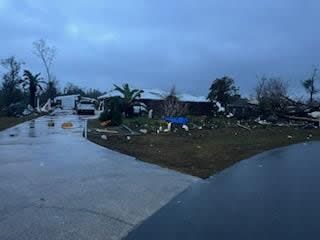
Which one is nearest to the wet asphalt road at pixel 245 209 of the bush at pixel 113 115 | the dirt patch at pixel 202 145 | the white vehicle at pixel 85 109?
the dirt patch at pixel 202 145

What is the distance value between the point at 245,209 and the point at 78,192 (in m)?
→ 3.23

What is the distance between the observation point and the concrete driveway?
6656mm

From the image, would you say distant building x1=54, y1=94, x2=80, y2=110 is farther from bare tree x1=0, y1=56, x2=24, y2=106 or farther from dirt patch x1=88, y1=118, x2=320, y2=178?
dirt patch x1=88, y1=118, x2=320, y2=178

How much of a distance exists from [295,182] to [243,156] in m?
5.82

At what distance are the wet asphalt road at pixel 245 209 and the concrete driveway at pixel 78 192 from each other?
43 cm

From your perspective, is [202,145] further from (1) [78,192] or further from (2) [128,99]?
(2) [128,99]

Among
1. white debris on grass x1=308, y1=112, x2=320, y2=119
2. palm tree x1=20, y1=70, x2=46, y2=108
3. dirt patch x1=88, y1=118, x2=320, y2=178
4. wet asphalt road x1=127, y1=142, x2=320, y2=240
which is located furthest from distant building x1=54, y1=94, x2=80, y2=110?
wet asphalt road x1=127, y1=142, x2=320, y2=240

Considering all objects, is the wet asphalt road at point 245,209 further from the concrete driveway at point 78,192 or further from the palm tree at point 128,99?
the palm tree at point 128,99

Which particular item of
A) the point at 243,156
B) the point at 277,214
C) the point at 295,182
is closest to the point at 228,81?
the point at 243,156

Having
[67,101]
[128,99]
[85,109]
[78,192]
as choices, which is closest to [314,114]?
[128,99]

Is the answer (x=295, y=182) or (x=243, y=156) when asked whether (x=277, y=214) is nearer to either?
(x=295, y=182)

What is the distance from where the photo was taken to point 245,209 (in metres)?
7.85

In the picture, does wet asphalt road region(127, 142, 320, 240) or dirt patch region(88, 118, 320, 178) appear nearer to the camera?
wet asphalt road region(127, 142, 320, 240)

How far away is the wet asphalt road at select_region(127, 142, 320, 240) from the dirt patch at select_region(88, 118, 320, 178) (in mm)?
1759
